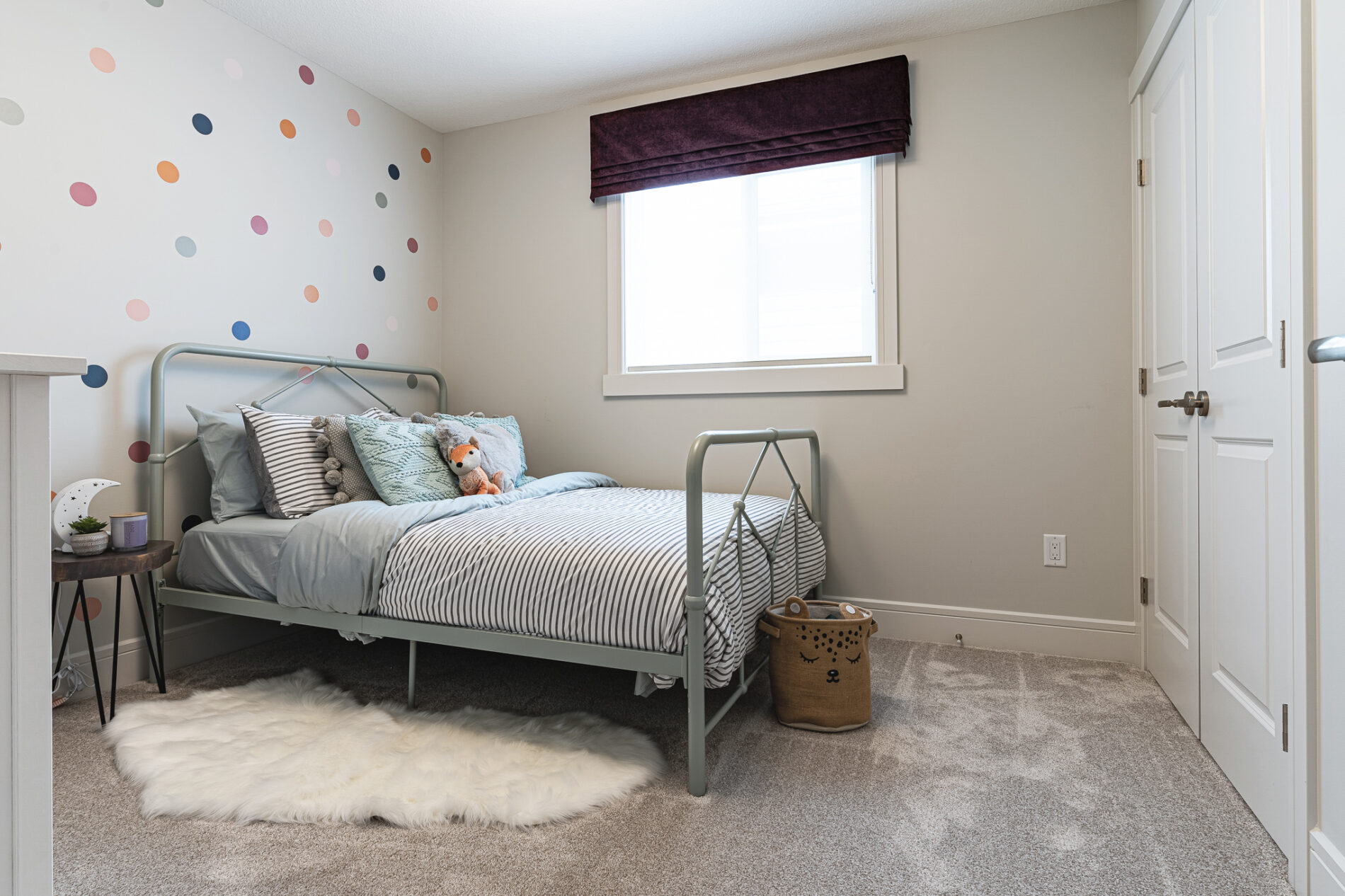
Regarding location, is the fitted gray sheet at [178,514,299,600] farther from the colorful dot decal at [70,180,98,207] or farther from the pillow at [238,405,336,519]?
the colorful dot decal at [70,180,98,207]

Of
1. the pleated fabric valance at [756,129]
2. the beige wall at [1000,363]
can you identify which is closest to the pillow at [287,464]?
the beige wall at [1000,363]

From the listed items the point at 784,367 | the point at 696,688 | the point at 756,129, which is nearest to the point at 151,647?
the point at 696,688

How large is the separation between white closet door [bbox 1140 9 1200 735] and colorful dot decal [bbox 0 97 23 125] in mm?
3008

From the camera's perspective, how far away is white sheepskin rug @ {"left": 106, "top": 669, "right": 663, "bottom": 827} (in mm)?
1444

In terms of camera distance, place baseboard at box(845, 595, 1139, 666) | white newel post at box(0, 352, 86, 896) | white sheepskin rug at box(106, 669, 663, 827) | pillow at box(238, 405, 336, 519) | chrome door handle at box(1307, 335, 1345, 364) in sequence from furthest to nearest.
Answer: baseboard at box(845, 595, 1139, 666)
pillow at box(238, 405, 336, 519)
white sheepskin rug at box(106, 669, 663, 827)
chrome door handle at box(1307, 335, 1345, 364)
white newel post at box(0, 352, 86, 896)

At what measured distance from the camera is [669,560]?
1.59 metres

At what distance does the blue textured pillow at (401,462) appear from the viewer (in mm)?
2248

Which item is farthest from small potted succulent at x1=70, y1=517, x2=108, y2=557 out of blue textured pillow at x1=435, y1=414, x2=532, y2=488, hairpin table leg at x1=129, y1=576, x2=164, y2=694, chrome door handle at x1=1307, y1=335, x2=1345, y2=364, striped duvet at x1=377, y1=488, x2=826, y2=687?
chrome door handle at x1=1307, y1=335, x2=1345, y2=364

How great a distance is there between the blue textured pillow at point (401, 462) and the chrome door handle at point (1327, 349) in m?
2.14

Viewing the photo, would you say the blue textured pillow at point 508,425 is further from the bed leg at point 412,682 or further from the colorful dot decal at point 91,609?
the colorful dot decal at point 91,609

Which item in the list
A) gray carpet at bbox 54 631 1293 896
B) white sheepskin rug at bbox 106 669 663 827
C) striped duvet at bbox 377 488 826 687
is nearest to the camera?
gray carpet at bbox 54 631 1293 896

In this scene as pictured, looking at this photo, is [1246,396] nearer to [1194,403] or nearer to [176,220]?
[1194,403]

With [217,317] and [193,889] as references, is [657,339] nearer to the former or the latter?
[217,317]

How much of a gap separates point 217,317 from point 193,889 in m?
1.84
